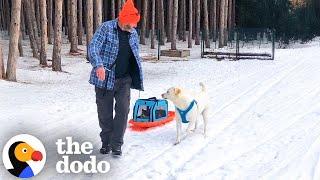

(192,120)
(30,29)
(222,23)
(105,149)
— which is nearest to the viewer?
(105,149)

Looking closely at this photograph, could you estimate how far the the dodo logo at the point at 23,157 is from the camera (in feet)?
19.5

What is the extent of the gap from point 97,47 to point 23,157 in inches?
62.2

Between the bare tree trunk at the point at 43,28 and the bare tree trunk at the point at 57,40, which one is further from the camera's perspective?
the bare tree trunk at the point at 43,28

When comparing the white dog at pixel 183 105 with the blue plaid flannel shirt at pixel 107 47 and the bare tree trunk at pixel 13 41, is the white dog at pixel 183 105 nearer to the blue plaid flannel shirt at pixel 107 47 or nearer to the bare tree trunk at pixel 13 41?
the blue plaid flannel shirt at pixel 107 47

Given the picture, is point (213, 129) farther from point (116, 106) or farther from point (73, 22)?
point (73, 22)

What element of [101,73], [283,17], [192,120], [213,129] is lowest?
[213,129]

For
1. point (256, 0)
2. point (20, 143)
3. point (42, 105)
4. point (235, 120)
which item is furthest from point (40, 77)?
point (256, 0)

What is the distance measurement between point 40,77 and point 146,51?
12.4 meters

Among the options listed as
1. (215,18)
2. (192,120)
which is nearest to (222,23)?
(215,18)

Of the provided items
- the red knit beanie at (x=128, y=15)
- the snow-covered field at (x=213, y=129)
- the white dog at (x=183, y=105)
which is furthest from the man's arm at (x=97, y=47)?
the white dog at (x=183, y=105)

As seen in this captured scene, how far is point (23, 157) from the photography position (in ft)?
19.9

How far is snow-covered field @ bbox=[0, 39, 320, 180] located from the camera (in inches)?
248

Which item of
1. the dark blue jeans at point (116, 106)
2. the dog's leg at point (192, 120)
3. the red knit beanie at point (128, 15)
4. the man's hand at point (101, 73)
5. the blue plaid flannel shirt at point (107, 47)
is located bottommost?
the dog's leg at point (192, 120)

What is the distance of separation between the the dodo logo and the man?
0.88 m
